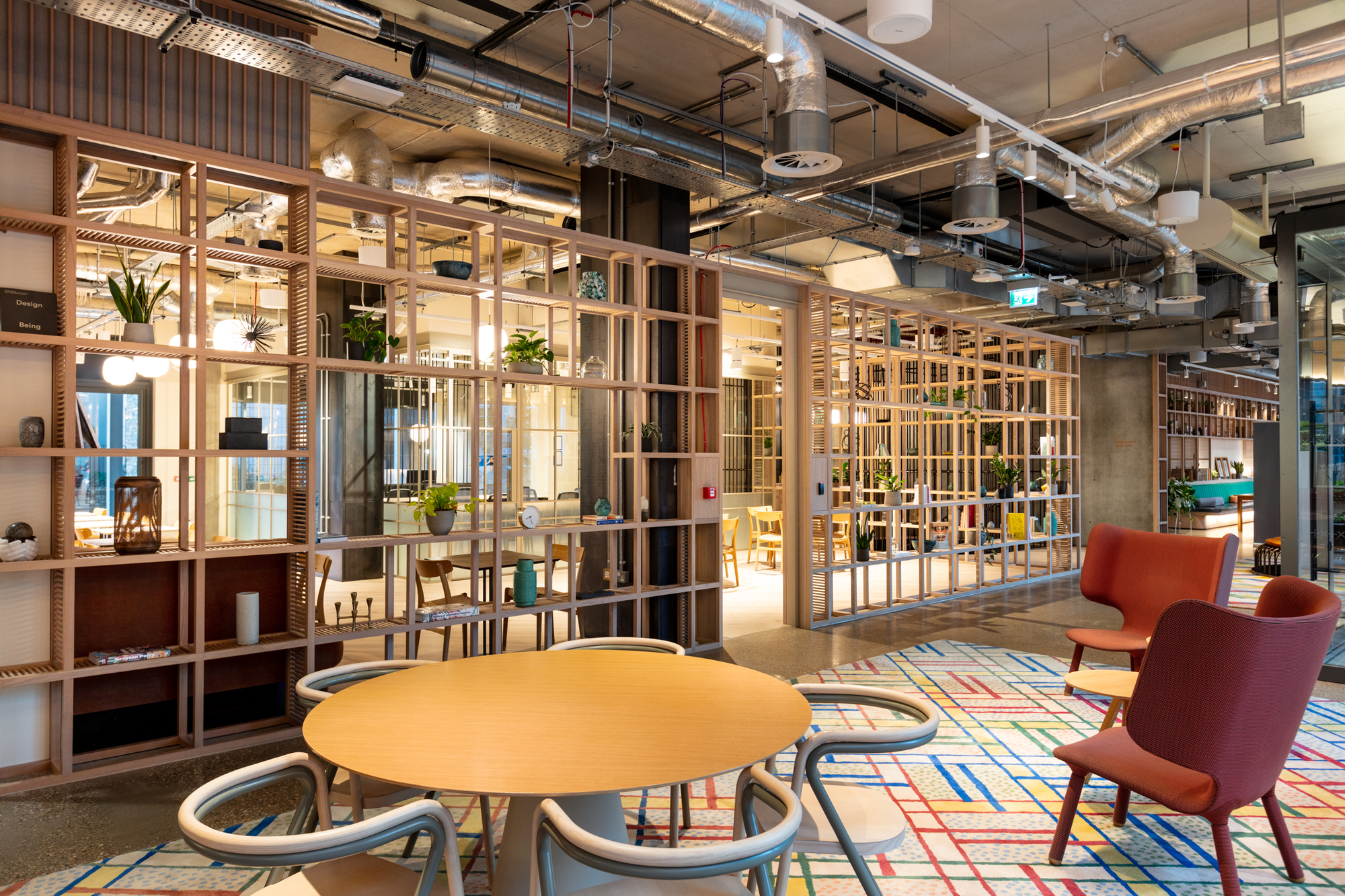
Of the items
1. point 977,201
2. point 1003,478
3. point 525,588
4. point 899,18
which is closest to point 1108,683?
point 899,18

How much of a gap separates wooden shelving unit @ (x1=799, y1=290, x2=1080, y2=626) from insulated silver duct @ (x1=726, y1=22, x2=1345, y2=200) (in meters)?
1.46

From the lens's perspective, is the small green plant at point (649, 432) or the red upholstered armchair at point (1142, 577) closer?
the red upholstered armchair at point (1142, 577)

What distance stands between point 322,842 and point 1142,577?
4.72 meters

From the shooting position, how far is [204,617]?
165 inches

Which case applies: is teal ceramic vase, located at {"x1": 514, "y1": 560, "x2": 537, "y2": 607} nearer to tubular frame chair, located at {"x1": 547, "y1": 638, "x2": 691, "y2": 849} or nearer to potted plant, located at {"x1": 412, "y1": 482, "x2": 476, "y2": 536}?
potted plant, located at {"x1": 412, "y1": 482, "x2": 476, "y2": 536}

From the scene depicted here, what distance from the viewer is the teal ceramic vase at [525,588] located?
5289 millimetres

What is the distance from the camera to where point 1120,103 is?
5273 mm

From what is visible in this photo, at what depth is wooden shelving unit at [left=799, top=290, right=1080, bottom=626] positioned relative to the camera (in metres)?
7.61

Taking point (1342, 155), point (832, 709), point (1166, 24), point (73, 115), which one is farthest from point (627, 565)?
point (1342, 155)

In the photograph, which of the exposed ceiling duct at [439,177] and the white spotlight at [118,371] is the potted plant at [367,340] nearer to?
the exposed ceiling duct at [439,177]

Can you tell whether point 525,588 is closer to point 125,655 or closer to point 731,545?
point 125,655

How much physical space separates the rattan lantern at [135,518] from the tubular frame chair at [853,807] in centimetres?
333

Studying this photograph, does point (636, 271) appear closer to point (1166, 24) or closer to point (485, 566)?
point (485, 566)

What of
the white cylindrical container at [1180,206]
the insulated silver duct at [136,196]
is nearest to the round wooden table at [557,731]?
the white cylindrical container at [1180,206]
